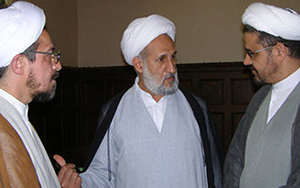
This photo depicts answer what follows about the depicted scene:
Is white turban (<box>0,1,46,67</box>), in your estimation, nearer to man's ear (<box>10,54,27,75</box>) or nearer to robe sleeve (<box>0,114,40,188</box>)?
man's ear (<box>10,54,27,75</box>)

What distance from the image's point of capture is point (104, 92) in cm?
668

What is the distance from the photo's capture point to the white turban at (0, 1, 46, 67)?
1655 mm

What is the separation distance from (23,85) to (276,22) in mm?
1520

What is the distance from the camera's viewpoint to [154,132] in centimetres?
249

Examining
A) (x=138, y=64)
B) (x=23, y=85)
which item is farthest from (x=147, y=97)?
(x=23, y=85)

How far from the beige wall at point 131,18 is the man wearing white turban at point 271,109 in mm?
3696

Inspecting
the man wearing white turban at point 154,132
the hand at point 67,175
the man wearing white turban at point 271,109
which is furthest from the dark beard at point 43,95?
the man wearing white turban at point 271,109

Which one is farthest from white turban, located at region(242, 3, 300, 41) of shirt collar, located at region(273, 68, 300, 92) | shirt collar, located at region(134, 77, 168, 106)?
shirt collar, located at region(134, 77, 168, 106)

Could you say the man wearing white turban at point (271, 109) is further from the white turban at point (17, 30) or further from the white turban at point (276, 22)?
the white turban at point (17, 30)

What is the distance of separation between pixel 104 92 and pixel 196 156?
14.5 feet

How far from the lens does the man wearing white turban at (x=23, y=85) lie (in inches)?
58.2

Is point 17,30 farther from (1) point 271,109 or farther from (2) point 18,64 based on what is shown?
(1) point 271,109

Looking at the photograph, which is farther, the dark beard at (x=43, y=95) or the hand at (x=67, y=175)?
the hand at (x=67, y=175)

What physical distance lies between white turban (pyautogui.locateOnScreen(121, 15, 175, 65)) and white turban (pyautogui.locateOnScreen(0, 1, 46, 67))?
0.99 meters
